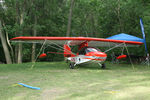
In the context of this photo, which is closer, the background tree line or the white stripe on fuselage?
the white stripe on fuselage

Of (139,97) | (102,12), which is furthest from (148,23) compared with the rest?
(139,97)

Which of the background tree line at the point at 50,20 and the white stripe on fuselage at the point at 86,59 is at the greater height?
the background tree line at the point at 50,20

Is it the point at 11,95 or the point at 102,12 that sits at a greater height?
the point at 102,12

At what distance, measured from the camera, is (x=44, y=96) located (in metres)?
4.09

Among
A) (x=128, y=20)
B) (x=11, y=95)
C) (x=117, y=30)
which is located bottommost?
(x=11, y=95)

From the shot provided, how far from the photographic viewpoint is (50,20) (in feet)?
68.1

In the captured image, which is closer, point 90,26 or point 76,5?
point 76,5

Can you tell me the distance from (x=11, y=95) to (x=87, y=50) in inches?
279

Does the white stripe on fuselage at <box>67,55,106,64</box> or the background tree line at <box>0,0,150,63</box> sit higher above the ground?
the background tree line at <box>0,0,150,63</box>

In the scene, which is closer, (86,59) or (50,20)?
(86,59)

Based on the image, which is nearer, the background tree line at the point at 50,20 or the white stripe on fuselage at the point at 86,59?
the white stripe on fuselage at the point at 86,59

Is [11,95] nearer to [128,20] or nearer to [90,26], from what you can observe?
[128,20]

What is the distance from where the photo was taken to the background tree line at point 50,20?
1695 cm

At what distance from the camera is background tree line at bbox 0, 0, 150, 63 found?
16953mm
